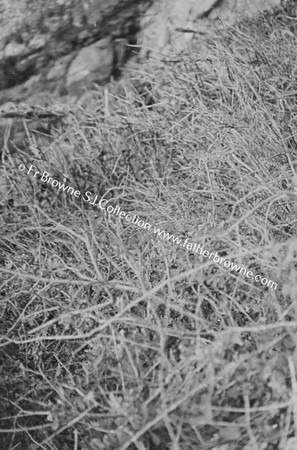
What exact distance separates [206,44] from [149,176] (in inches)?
25.7

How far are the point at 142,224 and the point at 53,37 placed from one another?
1.10 m

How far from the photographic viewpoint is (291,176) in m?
2.12

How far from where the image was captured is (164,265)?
203 cm

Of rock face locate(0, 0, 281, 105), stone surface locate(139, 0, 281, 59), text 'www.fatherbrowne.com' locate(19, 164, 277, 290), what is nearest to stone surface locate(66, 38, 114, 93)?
rock face locate(0, 0, 281, 105)

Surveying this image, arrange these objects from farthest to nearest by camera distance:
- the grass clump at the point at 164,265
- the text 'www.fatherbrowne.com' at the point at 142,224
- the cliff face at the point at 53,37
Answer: the cliff face at the point at 53,37 < the text 'www.fatherbrowne.com' at the point at 142,224 < the grass clump at the point at 164,265

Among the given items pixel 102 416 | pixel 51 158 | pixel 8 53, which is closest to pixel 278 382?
pixel 102 416

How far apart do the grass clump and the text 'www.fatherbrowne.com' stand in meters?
0.02

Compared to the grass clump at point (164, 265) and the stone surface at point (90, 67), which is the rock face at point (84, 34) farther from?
the grass clump at point (164, 265)

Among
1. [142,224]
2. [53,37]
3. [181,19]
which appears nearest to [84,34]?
[53,37]

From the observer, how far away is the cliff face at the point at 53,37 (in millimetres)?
3047

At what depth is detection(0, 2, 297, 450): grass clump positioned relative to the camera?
152cm

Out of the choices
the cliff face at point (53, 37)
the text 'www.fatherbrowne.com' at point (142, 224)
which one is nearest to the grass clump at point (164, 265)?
the text 'www.fatherbrowne.com' at point (142, 224)

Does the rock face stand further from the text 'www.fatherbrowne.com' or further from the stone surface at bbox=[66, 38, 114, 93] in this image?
the text 'www.fatherbrowne.com'

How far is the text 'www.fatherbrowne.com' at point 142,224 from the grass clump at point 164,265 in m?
0.02
